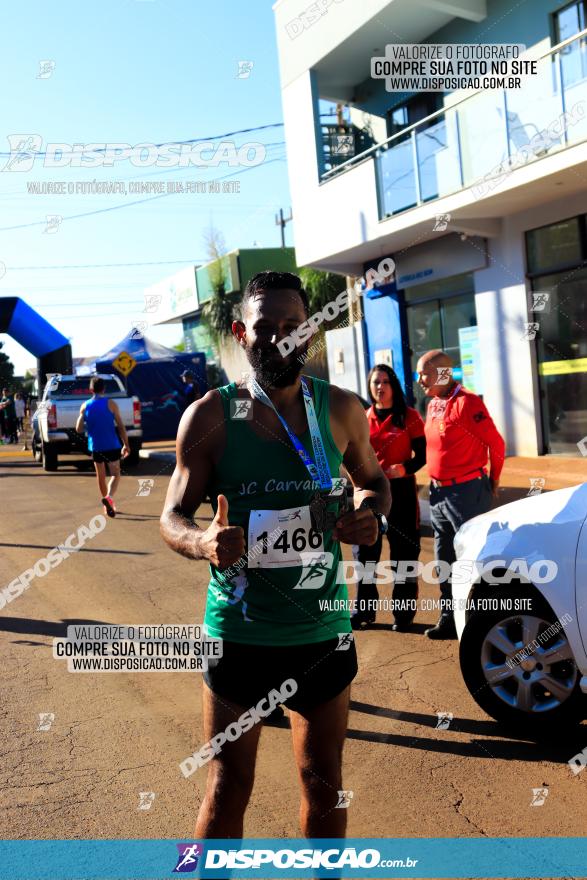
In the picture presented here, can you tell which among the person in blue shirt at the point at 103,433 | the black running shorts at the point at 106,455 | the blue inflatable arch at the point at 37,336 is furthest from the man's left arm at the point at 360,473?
the blue inflatable arch at the point at 37,336

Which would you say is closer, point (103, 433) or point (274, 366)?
point (274, 366)

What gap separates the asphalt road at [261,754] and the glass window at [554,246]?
348 inches

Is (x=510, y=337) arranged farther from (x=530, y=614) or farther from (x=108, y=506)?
(x=530, y=614)

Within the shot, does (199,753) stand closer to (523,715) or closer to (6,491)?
(523,715)

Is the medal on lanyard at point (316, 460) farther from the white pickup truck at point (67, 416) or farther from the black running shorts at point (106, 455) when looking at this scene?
the white pickup truck at point (67, 416)

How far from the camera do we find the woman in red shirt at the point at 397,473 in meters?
6.34

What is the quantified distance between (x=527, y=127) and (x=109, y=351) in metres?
18.0

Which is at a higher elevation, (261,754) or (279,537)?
(279,537)

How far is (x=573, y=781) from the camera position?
3.82 metres

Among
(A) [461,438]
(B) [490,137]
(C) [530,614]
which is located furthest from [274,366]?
(B) [490,137]

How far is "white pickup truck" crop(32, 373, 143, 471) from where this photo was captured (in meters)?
19.0

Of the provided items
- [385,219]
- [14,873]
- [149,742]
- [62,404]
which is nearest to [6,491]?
[62,404]

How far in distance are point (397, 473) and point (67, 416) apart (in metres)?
13.8

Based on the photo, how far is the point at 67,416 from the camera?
62.2 ft
